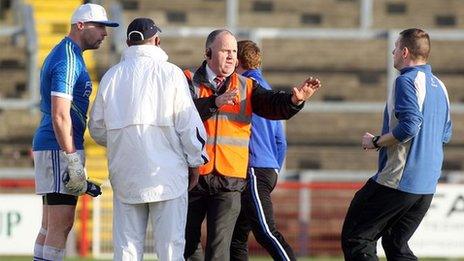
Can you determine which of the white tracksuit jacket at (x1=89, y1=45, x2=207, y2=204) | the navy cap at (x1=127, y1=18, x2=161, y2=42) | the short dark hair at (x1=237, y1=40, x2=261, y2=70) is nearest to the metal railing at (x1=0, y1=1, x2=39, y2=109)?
the short dark hair at (x1=237, y1=40, x2=261, y2=70)

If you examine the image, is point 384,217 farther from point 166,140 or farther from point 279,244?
point 166,140

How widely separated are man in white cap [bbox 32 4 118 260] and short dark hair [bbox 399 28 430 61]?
1.97m

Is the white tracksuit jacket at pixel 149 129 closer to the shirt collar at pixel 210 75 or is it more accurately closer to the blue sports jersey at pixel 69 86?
the blue sports jersey at pixel 69 86

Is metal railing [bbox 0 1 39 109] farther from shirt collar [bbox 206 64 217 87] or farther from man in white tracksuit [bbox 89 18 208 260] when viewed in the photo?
man in white tracksuit [bbox 89 18 208 260]

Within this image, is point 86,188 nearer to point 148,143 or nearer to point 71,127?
point 71,127

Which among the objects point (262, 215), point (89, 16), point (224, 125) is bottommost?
point (262, 215)

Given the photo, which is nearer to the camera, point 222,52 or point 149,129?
point 149,129

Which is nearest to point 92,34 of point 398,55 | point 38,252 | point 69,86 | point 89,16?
point 89,16

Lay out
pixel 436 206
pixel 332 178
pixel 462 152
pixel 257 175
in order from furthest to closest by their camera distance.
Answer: pixel 462 152, pixel 332 178, pixel 436 206, pixel 257 175

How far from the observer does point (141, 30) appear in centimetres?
873

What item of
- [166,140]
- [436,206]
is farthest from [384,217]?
→ [436,206]

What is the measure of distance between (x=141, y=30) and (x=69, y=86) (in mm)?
603

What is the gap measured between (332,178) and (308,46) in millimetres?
3631

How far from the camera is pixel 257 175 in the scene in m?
10.1
